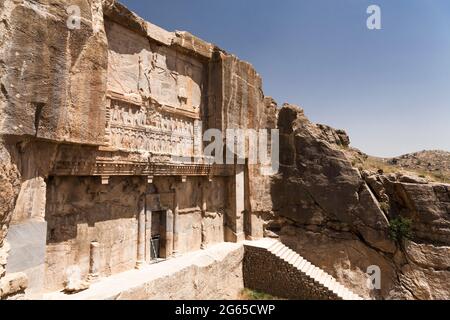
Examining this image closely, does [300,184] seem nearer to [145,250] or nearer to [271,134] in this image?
[271,134]

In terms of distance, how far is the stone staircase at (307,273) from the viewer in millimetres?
8383

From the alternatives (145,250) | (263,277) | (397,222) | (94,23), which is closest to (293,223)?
(263,277)

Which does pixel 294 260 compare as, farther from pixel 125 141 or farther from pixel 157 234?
pixel 125 141

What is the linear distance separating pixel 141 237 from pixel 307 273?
17.2 feet

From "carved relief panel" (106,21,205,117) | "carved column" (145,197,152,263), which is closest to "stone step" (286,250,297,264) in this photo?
"carved column" (145,197,152,263)

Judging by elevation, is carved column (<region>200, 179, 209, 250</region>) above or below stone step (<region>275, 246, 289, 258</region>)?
above

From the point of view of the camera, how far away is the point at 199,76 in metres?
9.84

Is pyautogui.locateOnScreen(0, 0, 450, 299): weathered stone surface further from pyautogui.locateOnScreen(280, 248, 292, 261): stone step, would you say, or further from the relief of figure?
pyautogui.locateOnScreen(280, 248, 292, 261): stone step

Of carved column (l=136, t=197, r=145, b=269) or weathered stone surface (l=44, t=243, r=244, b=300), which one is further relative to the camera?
carved column (l=136, t=197, r=145, b=269)

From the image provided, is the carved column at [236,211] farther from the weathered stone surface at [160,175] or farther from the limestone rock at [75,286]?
the limestone rock at [75,286]

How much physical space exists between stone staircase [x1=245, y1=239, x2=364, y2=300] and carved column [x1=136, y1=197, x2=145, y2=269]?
3.92m

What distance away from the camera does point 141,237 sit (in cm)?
748

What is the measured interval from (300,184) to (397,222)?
3654 mm

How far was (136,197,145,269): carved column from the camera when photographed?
24.1 feet
